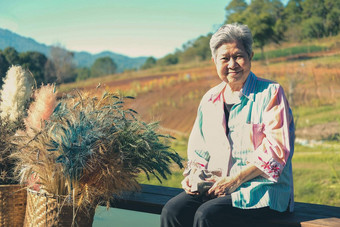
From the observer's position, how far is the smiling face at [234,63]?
232 cm

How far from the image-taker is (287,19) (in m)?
9.65

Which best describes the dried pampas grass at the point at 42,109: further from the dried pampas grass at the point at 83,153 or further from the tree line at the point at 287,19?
the tree line at the point at 287,19

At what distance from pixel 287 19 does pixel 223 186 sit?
816 centimetres

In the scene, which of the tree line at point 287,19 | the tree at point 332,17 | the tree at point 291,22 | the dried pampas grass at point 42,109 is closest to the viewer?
the dried pampas grass at point 42,109

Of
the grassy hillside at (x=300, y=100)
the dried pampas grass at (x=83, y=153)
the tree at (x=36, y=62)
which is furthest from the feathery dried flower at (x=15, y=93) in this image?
the tree at (x=36, y=62)

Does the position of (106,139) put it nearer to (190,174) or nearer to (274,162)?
(190,174)

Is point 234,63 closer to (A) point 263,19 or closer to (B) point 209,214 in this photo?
(B) point 209,214

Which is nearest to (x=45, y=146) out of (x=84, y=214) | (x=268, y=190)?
(x=84, y=214)

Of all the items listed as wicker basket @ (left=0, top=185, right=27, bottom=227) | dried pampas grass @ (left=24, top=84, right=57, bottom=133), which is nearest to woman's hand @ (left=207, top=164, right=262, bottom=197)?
dried pampas grass @ (left=24, top=84, right=57, bottom=133)

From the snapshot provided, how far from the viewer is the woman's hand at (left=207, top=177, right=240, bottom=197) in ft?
7.29

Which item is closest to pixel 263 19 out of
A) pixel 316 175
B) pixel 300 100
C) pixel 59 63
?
pixel 300 100

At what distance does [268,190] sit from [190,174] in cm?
46

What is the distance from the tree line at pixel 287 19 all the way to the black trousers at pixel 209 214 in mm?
6495

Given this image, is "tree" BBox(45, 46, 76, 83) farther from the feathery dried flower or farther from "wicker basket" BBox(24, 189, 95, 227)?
"wicker basket" BBox(24, 189, 95, 227)
